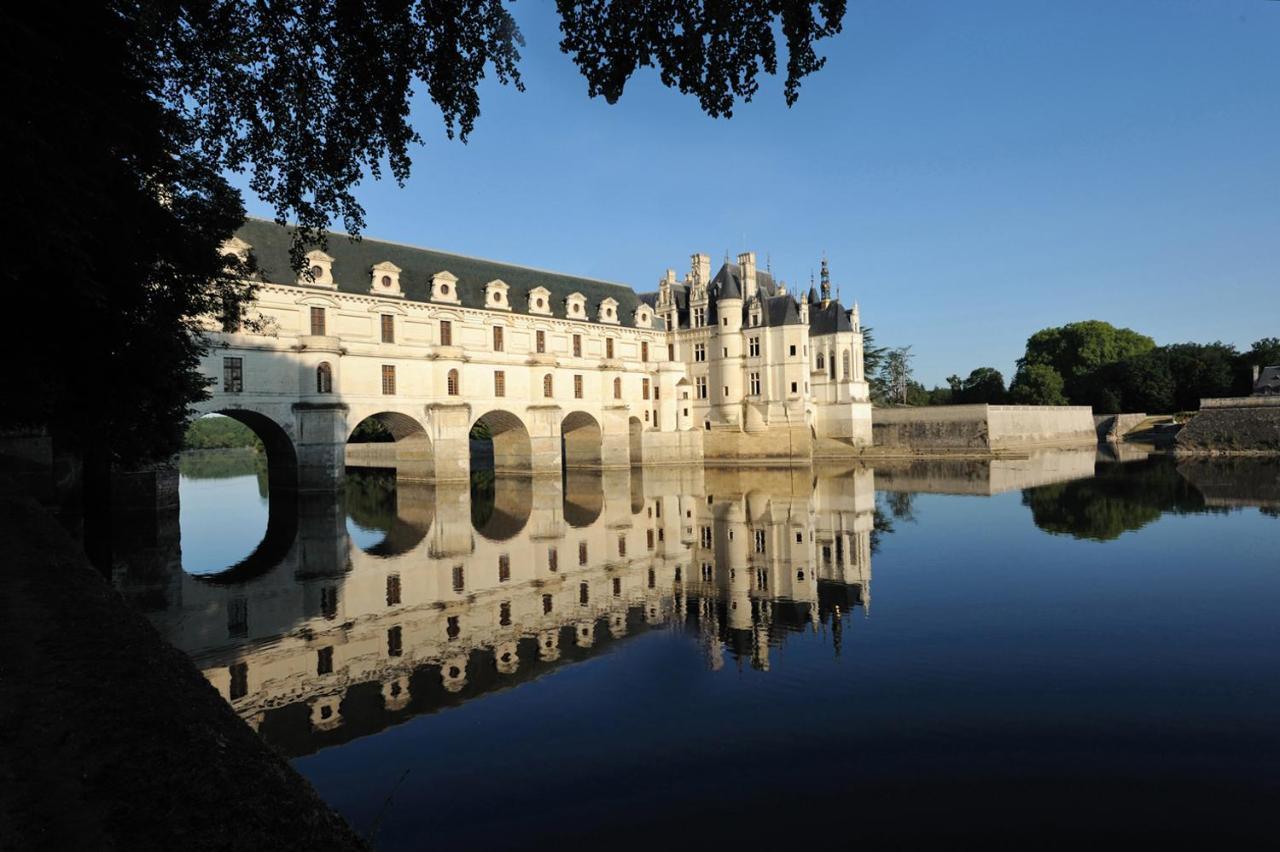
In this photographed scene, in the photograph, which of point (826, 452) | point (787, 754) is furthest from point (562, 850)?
point (826, 452)

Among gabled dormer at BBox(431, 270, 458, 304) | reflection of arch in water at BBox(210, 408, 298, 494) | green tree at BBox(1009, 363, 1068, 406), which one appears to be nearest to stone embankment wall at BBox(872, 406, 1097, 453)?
green tree at BBox(1009, 363, 1068, 406)

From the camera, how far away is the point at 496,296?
3969 cm

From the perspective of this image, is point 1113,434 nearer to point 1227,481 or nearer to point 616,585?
point 1227,481

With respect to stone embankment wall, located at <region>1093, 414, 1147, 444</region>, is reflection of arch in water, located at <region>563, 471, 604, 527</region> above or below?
below

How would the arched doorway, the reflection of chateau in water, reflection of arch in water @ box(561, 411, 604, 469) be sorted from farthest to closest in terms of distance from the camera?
the arched doorway
reflection of arch in water @ box(561, 411, 604, 469)
the reflection of chateau in water

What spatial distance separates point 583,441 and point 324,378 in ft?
57.0

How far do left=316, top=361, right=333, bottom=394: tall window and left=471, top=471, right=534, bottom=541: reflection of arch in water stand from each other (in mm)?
7772

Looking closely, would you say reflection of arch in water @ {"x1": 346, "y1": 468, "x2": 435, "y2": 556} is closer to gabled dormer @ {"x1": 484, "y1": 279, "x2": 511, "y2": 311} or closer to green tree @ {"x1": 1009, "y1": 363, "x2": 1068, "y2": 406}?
gabled dormer @ {"x1": 484, "y1": 279, "x2": 511, "y2": 311}

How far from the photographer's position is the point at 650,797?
5.91 metres

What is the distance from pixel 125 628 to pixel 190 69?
5374 millimetres

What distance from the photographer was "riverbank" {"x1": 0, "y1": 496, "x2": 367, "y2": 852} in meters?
3.18

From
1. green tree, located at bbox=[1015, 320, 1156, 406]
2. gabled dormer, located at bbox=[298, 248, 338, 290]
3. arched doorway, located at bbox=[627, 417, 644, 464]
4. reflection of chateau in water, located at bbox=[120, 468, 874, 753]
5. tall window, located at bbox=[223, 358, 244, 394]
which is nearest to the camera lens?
reflection of chateau in water, located at bbox=[120, 468, 874, 753]

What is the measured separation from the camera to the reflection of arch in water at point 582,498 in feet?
79.9

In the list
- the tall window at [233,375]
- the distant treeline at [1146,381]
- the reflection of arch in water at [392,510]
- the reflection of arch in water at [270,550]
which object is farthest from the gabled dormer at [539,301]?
the distant treeline at [1146,381]
